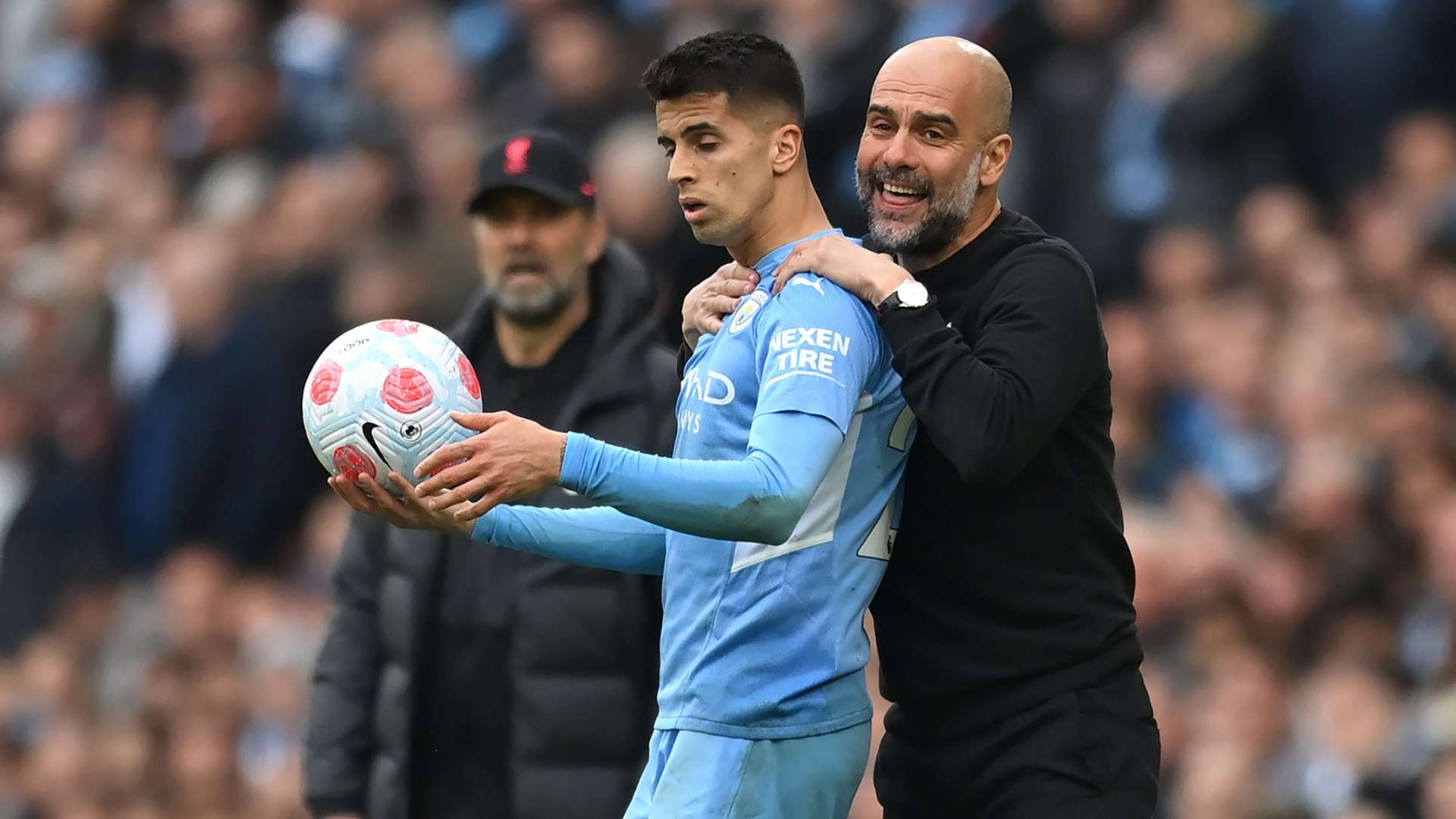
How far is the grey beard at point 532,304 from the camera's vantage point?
18.1 feet

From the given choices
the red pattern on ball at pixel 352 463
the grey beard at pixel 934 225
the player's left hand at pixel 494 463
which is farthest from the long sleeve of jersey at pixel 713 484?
the grey beard at pixel 934 225

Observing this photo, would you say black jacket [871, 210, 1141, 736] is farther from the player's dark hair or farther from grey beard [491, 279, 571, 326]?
grey beard [491, 279, 571, 326]

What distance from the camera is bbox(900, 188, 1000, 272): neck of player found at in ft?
13.5

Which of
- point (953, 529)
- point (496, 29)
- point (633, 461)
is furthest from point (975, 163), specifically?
point (496, 29)

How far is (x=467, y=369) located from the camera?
3971mm

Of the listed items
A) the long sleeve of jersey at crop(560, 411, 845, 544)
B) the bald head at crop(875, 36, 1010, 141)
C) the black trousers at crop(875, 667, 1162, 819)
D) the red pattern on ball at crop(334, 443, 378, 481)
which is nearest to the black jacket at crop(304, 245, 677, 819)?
the black trousers at crop(875, 667, 1162, 819)

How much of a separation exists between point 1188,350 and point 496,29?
4118mm

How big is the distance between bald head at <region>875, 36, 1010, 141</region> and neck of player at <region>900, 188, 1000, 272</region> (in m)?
0.12

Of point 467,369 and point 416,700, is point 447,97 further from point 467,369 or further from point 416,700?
point 467,369

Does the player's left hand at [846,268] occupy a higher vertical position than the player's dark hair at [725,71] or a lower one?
lower

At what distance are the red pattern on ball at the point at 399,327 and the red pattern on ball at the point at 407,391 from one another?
132 mm

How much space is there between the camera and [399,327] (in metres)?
3.95

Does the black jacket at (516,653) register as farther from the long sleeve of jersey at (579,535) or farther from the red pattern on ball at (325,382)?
the red pattern on ball at (325,382)

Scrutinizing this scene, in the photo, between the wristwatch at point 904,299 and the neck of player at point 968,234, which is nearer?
the wristwatch at point 904,299
